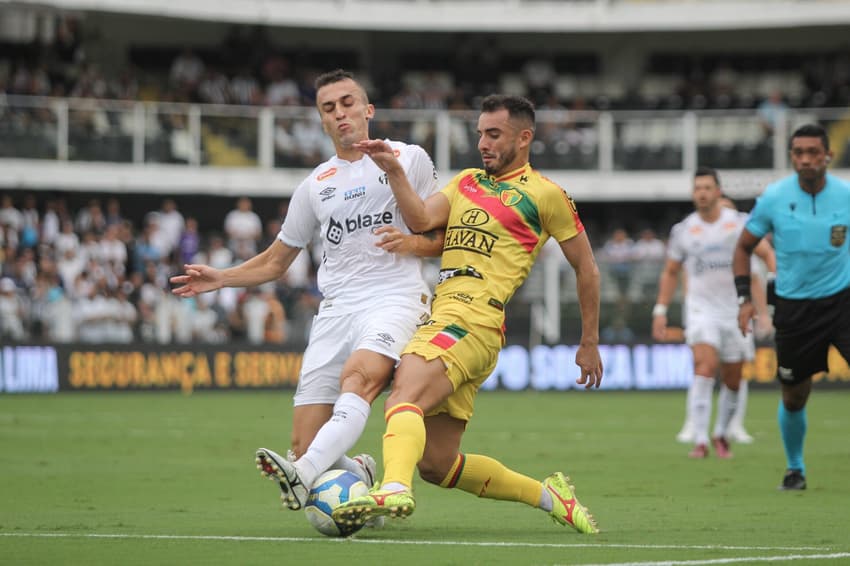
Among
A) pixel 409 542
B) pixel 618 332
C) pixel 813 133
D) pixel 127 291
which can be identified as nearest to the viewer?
pixel 409 542

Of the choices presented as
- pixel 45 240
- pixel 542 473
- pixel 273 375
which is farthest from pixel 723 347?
pixel 45 240

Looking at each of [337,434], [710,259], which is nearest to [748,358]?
[710,259]

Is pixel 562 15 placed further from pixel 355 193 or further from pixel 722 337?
pixel 355 193

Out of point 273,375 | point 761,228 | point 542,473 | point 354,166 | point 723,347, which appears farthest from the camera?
point 273,375

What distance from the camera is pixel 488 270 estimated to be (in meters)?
8.68

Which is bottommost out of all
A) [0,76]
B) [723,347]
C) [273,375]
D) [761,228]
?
[273,375]

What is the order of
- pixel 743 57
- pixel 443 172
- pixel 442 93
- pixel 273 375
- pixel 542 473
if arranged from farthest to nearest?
pixel 743 57, pixel 442 93, pixel 443 172, pixel 273 375, pixel 542 473

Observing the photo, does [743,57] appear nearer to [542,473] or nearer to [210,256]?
[210,256]

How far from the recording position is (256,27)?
4091cm

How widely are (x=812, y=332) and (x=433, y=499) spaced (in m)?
3.11

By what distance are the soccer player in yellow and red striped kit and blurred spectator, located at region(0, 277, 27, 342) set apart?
19.0m

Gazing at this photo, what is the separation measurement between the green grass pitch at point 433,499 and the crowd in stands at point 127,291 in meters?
4.74

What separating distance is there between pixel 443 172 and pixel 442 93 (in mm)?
5221

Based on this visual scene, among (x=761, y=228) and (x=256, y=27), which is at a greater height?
(x=256, y=27)
